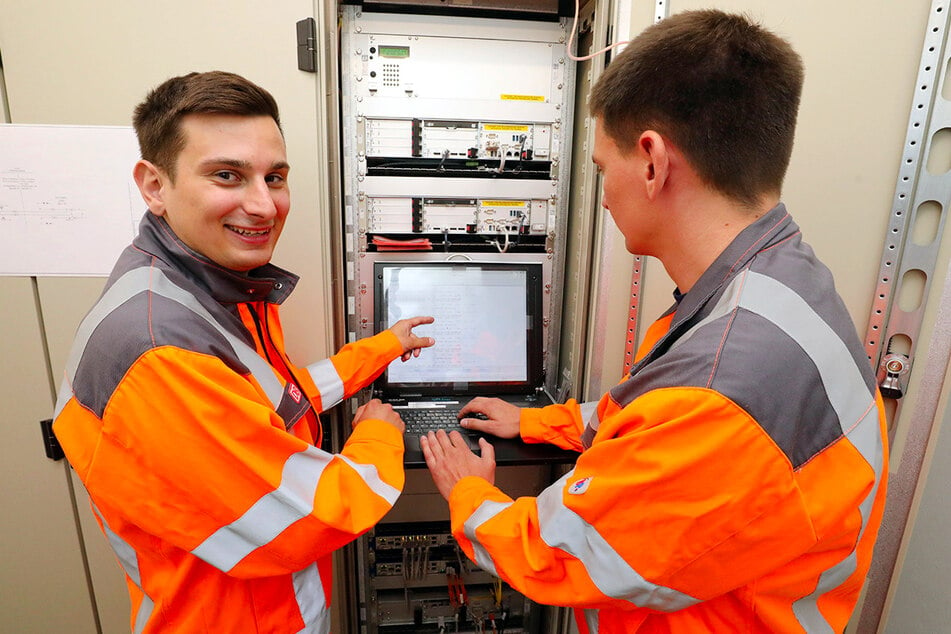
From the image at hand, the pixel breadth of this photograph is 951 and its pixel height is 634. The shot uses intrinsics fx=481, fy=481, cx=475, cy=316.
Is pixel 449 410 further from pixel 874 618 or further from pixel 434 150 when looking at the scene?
pixel 874 618

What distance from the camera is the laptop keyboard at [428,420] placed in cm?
141

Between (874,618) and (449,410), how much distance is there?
137cm

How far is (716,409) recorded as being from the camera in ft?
2.09

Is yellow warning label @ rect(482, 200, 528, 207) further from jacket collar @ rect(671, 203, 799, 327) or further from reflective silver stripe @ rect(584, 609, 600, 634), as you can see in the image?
reflective silver stripe @ rect(584, 609, 600, 634)

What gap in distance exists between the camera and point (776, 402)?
2.11 ft

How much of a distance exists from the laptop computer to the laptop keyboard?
0.04 m

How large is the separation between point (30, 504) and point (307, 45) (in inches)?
58.5

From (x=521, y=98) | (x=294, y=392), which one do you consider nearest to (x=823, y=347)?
(x=294, y=392)

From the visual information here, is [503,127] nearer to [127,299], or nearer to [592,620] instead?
[127,299]

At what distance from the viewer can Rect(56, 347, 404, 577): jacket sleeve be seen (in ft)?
2.48

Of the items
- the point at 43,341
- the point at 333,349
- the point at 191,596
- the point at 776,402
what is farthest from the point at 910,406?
the point at 43,341

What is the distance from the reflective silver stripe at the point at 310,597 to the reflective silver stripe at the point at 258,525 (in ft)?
0.72

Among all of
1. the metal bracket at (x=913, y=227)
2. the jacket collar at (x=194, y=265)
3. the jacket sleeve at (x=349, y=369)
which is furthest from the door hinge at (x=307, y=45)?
the metal bracket at (x=913, y=227)

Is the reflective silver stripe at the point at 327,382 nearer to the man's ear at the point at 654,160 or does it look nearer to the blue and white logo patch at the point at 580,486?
the blue and white logo patch at the point at 580,486
